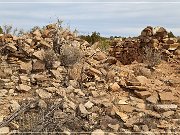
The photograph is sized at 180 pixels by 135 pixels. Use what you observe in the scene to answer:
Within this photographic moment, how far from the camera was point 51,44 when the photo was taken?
802 cm

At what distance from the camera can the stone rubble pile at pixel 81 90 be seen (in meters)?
5.41

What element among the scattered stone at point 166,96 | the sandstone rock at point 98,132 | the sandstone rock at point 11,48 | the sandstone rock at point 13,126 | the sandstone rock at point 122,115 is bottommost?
the sandstone rock at point 98,132

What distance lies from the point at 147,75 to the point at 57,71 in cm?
171

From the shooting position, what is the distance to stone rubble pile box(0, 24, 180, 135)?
5.41 meters

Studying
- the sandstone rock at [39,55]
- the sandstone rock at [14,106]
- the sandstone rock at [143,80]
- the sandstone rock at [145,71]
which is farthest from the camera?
the sandstone rock at [39,55]

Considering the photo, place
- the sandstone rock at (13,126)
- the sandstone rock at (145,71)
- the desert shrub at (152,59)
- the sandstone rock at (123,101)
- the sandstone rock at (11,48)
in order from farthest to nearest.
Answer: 1. the desert shrub at (152,59)
2. the sandstone rock at (11,48)
3. the sandstone rock at (145,71)
4. the sandstone rock at (123,101)
5. the sandstone rock at (13,126)

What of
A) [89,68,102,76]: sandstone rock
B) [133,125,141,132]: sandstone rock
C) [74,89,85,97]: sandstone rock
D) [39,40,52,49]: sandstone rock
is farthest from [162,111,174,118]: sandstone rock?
[39,40,52,49]: sandstone rock

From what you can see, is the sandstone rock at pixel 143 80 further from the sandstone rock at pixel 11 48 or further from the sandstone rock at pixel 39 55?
the sandstone rock at pixel 11 48

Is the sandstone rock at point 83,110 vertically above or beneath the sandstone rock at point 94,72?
beneath

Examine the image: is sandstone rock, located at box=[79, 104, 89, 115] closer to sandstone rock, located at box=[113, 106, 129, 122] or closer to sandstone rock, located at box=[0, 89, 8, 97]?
sandstone rock, located at box=[113, 106, 129, 122]

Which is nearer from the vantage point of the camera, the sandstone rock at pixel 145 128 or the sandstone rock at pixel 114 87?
the sandstone rock at pixel 145 128

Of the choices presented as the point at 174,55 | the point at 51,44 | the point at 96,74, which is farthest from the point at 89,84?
the point at 174,55

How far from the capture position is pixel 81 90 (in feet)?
20.8

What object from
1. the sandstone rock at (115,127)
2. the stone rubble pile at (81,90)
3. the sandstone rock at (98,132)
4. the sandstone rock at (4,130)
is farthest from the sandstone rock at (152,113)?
the sandstone rock at (4,130)
